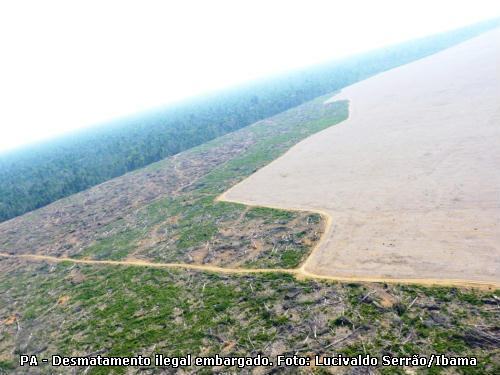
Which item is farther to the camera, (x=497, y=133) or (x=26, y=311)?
(x=497, y=133)

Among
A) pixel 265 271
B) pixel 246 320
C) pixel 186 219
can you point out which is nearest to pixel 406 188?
pixel 265 271

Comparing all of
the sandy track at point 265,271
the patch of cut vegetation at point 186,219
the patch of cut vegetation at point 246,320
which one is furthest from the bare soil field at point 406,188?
the patch of cut vegetation at point 186,219

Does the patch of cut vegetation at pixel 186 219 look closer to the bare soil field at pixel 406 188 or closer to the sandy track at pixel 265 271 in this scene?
the sandy track at pixel 265 271

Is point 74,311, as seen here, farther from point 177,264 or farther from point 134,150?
point 134,150

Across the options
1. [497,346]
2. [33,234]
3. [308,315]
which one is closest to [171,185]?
[33,234]

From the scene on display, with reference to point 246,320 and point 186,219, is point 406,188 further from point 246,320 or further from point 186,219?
point 186,219

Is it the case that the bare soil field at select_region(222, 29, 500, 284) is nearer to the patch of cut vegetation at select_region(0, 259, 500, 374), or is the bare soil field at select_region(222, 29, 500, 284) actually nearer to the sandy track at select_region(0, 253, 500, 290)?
the sandy track at select_region(0, 253, 500, 290)
